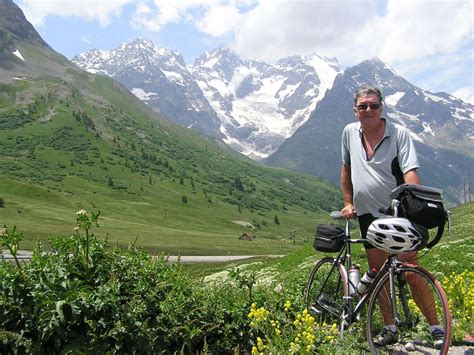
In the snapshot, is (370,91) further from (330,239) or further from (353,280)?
(353,280)

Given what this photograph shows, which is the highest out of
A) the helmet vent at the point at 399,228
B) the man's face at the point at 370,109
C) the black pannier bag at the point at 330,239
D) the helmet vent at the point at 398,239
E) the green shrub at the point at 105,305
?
the man's face at the point at 370,109

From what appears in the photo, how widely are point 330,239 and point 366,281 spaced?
126cm

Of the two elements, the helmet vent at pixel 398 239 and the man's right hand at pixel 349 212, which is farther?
the man's right hand at pixel 349 212

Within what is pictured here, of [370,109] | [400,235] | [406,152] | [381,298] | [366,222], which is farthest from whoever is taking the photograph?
[366,222]

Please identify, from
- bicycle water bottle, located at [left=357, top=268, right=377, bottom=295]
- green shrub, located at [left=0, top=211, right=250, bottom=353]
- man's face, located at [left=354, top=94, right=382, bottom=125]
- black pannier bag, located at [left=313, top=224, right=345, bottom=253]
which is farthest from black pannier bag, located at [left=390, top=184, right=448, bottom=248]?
green shrub, located at [left=0, top=211, right=250, bottom=353]

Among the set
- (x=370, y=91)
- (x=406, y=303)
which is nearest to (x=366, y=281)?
(x=406, y=303)

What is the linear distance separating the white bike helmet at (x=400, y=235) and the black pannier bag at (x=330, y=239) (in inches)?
77.6

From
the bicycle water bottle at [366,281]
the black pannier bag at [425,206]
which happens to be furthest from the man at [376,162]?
the black pannier bag at [425,206]

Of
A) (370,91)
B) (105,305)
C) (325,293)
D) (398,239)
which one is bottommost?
(105,305)

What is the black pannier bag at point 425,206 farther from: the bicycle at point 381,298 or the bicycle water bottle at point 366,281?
Result: the bicycle water bottle at point 366,281

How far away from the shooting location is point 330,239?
908 centimetres

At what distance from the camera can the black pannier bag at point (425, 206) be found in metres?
6.70

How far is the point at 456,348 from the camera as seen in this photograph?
775 cm

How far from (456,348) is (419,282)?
1668 mm
